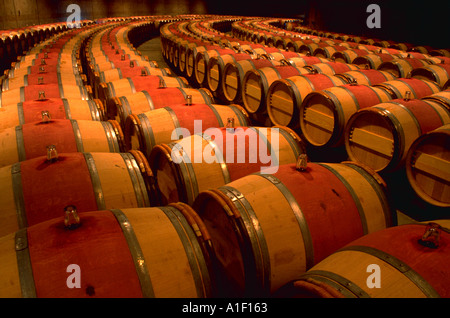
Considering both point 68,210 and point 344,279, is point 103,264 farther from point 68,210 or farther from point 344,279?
point 344,279

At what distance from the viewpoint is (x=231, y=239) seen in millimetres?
2168

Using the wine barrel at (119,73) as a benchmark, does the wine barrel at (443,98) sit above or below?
below

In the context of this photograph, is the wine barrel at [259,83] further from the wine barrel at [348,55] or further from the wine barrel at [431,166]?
the wine barrel at [348,55]

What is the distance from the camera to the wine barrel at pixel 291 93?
469 centimetres

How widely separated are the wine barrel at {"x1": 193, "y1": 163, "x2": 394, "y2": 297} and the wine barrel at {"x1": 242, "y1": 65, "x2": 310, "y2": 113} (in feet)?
10.2

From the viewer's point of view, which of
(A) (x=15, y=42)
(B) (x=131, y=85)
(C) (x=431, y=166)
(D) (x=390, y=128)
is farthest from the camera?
(A) (x=15, y=42)

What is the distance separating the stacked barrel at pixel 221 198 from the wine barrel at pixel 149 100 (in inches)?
1.0

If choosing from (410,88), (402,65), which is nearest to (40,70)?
(410,88)

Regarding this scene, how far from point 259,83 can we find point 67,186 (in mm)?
3901

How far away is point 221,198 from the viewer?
6.85ft

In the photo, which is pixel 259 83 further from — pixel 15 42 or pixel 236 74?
pixel 15 42

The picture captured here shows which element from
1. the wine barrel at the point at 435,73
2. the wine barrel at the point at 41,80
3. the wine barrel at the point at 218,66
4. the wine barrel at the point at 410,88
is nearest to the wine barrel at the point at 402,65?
the wine barrel at the point at 435,73

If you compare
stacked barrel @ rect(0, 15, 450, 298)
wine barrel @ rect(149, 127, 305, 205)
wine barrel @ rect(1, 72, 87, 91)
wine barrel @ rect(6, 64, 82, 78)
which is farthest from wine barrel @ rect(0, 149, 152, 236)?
wine barrel @ rect(6, 64, 82, 78)

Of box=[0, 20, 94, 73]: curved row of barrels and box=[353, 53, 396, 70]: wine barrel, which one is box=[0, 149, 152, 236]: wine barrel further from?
box=[0, 20, 94, 73]: curved row of barrels
